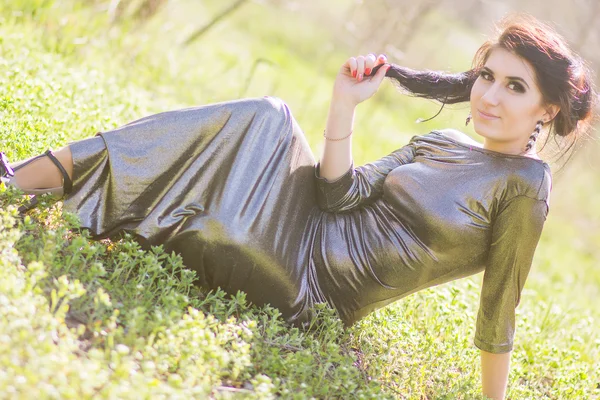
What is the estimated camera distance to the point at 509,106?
302 cm

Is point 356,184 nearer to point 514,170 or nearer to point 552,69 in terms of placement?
point 514,170

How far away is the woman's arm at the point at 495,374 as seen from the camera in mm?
3072

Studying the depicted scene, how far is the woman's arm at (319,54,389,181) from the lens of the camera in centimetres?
306

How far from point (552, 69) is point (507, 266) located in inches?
31.5

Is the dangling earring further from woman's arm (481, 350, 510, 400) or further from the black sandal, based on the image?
the black sandal

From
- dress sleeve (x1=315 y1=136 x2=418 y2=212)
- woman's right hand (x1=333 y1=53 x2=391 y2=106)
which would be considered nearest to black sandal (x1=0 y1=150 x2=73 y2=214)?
dress sleeve (x1=315 y1=136 x2=418 y2=212)

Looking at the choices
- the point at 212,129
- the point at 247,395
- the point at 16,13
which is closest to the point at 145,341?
the point at 247,395

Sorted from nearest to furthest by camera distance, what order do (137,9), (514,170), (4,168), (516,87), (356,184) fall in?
(4,168)
(514,170)
(516,87)
(356,184)
(137,9)

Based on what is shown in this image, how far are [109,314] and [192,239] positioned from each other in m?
0.44

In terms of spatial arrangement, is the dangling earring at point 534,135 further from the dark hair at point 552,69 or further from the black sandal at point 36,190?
the black sandal at point 36,190

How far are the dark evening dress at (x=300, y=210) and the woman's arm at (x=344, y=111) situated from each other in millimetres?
54

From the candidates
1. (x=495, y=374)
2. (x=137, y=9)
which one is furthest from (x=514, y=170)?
(x=137, y=9)

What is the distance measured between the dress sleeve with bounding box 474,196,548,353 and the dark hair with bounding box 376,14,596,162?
1.46 feet

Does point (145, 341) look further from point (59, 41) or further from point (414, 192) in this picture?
point (59, 41)
